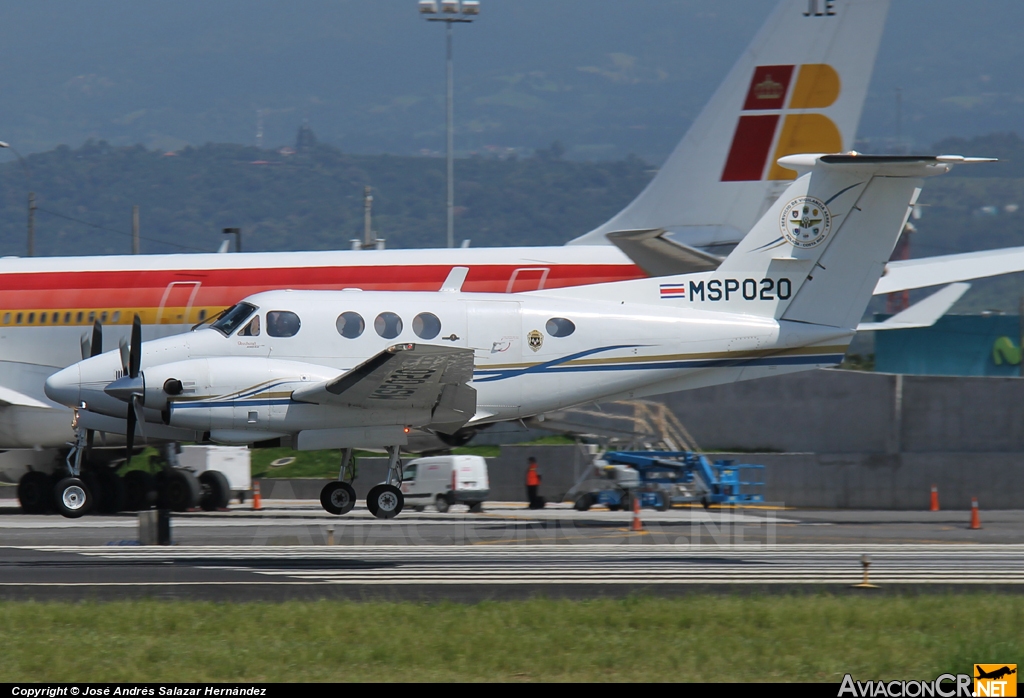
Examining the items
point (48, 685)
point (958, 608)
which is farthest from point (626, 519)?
point (48, 685)

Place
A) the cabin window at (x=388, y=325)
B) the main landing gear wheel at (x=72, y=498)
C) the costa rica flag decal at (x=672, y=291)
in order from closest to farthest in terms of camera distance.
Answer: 1. the cabin window at (x=388, y=325)
2. the main landing gear wheel at (x=72, y=498)
3. the costa rica flag decal at (x=672, y=291)

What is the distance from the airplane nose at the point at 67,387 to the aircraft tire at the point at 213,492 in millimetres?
10198

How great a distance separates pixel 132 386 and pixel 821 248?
11.3 metres

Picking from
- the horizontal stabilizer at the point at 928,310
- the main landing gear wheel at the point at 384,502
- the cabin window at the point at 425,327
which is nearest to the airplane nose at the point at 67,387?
the main landing gear wheel at the point at 384,502

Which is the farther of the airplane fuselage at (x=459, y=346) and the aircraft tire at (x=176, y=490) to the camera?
the aircraft tire at (x=176, y=490)

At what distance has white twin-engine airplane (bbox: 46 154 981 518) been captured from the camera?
1716cm

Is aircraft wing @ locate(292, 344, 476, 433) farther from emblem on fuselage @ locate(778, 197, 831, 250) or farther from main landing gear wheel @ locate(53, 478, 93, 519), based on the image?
emblem on fuselage @ locate(778, 197, 831, 250)

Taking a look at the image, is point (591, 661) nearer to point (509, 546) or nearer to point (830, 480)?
point (509, 546)

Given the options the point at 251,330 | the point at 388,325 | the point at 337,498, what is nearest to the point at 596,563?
the point at 337,498

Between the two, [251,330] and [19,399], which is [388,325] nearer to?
[251,330]

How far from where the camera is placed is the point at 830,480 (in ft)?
112

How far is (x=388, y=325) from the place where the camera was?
1798 cm

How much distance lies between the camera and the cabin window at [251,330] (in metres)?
17.8

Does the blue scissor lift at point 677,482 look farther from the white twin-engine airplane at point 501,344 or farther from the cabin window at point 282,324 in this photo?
the cabin window at point 282,324
